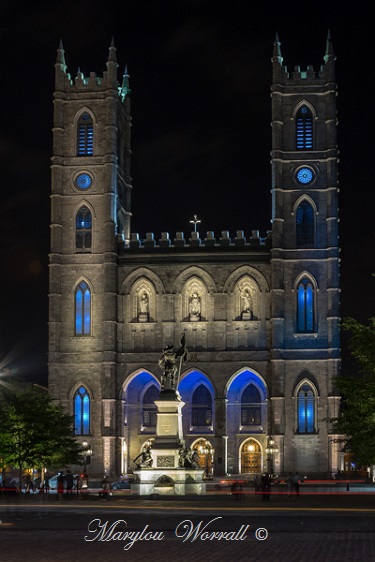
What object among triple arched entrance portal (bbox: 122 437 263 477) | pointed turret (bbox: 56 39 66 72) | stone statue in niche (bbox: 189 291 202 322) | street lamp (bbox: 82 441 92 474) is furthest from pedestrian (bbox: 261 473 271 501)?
pointed turret (bbox: 56 39 66 72)

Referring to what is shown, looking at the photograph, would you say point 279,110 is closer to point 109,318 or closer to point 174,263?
point 174,263

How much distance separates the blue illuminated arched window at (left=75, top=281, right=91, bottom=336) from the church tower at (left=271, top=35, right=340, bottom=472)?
45.7 feet

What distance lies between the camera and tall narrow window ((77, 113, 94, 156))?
82.4 meters

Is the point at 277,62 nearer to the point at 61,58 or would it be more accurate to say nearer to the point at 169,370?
the point at 61,58

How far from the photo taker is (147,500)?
39.1 meters

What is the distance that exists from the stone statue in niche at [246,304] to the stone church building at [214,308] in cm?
7

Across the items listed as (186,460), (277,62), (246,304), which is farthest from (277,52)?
(186,460)

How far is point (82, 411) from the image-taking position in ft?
255

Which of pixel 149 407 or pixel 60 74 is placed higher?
pixel 60 74

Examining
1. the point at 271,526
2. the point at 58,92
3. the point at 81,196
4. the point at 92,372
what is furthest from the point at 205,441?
the point at 271,526

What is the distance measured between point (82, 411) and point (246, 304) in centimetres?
1444

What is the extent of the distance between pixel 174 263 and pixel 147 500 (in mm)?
41374

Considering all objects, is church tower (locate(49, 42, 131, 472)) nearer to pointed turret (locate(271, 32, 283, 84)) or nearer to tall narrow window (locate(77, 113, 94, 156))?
tall narrow window (locate(77, 113, 94, 156))

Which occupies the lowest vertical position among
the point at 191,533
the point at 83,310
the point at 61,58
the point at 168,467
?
the point at 191,533
